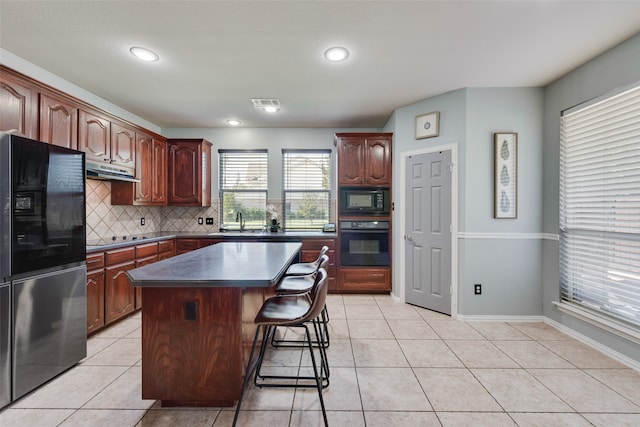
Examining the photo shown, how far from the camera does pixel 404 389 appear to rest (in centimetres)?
187

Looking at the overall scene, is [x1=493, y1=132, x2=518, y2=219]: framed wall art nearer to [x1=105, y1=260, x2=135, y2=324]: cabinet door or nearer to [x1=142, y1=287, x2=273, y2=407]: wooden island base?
[x1=142, y1=287, x2=273, y2=407]: wooden island base

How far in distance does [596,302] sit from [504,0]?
8.71ft

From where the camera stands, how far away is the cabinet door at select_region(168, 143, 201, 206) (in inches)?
165

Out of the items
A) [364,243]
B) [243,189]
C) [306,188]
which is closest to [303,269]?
[364,243]

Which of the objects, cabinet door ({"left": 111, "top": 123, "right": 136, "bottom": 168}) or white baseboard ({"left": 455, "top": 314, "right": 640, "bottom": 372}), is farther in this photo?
cabinet door ({"left": 111, "top": 123, "right": 136, "bottom": 168})

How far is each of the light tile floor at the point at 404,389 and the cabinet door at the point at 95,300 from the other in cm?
14

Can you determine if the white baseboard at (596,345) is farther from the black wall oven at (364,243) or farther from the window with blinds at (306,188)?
the window with blinds at (306,188)

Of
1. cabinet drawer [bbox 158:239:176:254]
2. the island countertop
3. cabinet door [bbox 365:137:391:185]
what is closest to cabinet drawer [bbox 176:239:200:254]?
cabinet drawer [bbox 158:239:176:254]

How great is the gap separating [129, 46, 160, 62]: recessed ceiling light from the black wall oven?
2.86 meters

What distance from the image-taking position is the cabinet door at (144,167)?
362 cm

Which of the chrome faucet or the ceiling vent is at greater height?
the ceiling vent

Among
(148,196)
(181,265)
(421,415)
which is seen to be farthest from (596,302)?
(148,196)

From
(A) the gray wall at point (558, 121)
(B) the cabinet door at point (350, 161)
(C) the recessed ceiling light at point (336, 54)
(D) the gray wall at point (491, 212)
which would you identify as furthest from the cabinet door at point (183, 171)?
(A) the gray wall at point (558, 121)

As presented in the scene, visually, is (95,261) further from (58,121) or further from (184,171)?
(184,171)
